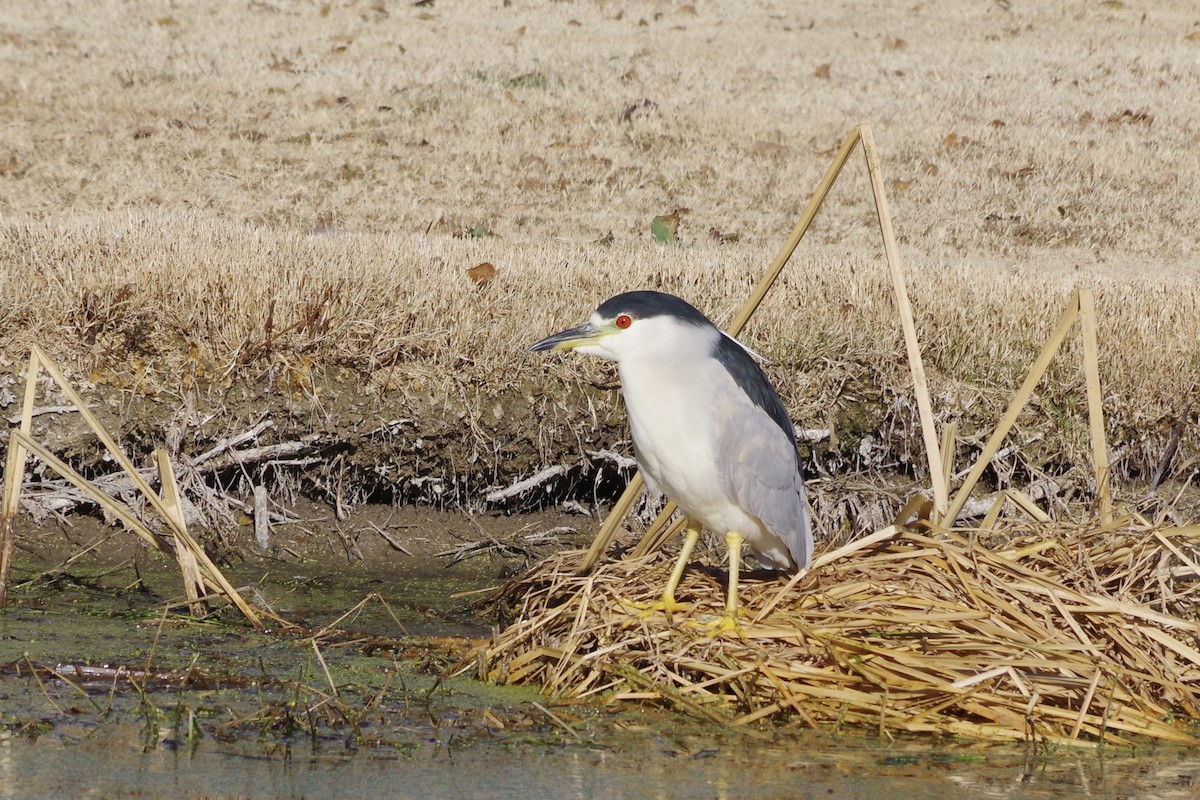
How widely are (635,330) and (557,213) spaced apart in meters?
7.55

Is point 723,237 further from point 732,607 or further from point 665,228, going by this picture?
point 732,607

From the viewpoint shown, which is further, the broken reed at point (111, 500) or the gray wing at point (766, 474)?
the broken reed at point (111, 500)

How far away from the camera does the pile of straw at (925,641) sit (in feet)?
12.4

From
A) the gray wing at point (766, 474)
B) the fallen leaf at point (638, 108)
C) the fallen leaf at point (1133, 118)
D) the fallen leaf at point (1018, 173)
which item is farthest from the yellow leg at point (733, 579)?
the fallen leaf at point (1133, 118)

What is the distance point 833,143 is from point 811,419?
828 cm

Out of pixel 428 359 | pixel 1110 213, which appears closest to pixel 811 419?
pixel 428 359

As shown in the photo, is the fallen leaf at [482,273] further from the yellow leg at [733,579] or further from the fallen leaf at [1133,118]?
the fallen leaf at [1133,118]

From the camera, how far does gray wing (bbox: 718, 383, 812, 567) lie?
3.98 meters

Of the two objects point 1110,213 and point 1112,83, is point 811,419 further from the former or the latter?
point 1112,83

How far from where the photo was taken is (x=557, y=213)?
36.8ft

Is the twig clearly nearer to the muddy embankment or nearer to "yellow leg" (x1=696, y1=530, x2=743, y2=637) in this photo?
the muddy embankment

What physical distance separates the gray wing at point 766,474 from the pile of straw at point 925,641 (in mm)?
148

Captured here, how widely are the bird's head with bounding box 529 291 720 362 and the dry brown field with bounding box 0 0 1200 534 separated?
1.80 meters

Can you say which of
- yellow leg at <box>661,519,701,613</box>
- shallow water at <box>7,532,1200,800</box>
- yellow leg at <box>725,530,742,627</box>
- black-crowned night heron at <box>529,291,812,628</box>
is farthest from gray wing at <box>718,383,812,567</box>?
shallow water at <box>7,532,1200,800</box>
